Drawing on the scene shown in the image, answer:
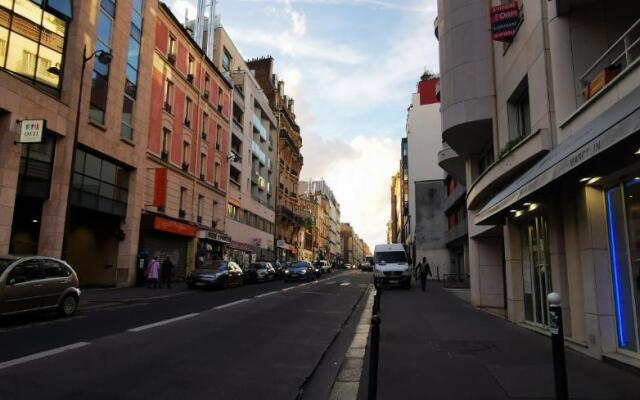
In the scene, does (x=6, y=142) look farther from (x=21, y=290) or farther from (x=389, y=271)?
(x=389, y=271)

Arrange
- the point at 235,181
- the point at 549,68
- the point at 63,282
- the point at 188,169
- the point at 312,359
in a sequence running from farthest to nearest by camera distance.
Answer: the point at 235,181 < the point at 188,169 < the point at 63,282 < the point at 549,68 < the point at 312,359

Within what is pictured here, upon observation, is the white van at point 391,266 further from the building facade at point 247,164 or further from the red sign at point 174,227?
the building facade at point 247,164

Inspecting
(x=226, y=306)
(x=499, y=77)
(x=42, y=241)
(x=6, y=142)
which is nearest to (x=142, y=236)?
(x=42, y=241)

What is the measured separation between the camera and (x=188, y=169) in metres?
34.1

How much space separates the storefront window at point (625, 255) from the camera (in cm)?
711

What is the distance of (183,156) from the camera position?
33.7m

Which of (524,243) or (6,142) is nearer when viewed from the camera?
(524,243)

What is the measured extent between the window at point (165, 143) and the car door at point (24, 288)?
1995cm

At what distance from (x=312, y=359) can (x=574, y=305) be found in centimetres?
499

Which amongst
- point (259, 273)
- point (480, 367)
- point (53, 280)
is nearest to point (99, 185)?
point (53, 280)

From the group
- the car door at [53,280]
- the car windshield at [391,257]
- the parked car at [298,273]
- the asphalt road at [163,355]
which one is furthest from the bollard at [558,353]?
the parked car at [298,273]

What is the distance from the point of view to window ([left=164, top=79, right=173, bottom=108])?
102ft

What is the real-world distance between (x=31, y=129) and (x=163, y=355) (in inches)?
554

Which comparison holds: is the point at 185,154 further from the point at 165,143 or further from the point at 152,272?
the point at 152,272
